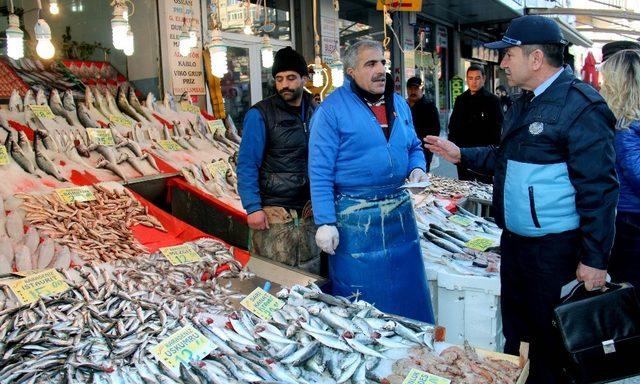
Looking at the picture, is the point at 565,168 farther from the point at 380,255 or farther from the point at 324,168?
the point at 324,168

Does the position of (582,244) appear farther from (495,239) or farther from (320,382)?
(495,239)

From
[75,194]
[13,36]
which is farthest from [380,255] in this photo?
[13,36]

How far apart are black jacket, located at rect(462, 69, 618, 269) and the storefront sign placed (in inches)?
213

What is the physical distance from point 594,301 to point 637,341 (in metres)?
0.33

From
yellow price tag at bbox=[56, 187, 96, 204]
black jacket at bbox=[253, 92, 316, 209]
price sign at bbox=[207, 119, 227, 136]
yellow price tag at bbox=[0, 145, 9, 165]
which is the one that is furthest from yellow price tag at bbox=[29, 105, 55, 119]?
black jacket at bbox=[253, 92, 316, 209]

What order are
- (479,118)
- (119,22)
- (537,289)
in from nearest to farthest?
(537,289)
(119,22)
(479,118)

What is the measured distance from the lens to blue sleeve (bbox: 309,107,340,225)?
122 inches

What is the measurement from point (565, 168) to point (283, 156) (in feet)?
6.22

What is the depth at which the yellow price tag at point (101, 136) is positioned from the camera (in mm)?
5225

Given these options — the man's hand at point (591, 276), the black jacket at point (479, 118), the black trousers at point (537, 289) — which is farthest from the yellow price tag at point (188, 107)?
the man's hand at point (591, 276)

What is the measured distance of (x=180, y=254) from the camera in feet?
12.3

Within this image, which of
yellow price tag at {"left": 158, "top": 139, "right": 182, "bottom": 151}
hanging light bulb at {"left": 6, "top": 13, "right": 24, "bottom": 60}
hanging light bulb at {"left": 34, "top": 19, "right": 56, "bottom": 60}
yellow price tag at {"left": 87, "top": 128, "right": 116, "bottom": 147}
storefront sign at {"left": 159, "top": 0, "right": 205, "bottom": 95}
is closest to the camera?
hanging light bulb at {"left": 6, "top": 13, "right": 24, "bottom": 60}

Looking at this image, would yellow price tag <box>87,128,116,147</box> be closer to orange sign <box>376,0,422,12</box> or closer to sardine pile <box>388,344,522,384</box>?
sardine pile <box>388,344,522,384</box>

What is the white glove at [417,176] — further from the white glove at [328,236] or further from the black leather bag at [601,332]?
the black leather bag at [601,332]
